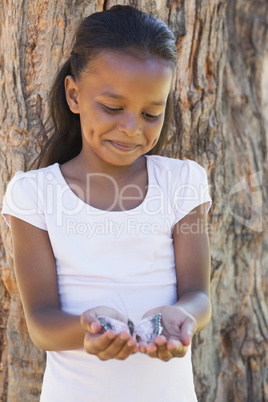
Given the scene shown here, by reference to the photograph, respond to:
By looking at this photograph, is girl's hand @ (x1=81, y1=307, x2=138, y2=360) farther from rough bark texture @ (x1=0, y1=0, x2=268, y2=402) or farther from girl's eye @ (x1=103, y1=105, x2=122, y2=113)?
rough bark texture @ (x1=0, y1=0, x2=268, y2=402)

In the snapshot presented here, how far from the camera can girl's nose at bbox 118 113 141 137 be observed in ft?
5.85

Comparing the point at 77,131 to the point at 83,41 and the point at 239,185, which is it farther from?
the point at 239,185

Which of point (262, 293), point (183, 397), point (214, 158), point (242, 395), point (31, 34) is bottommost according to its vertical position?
point (242, 395)

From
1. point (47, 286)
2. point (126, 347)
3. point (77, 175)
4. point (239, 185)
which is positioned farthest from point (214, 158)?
point (126, 347)

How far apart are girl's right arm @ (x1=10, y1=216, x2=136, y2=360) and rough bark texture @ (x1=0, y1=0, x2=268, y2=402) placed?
1.89ft

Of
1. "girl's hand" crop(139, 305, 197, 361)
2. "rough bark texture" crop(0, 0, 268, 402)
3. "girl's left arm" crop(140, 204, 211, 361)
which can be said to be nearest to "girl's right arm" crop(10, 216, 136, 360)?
"girl's hand" crop(139, 305, 197, 361)

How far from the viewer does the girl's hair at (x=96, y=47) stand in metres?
1.84

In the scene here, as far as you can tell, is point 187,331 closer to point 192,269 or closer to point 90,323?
point 90,323

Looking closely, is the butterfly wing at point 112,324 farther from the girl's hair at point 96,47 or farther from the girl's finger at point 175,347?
the girl's hair at point 96,47

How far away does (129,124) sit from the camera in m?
1.78

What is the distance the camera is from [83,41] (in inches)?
76.4

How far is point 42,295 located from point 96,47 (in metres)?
0.80

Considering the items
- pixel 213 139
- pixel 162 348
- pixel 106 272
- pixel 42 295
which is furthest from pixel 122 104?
pixel 213 139

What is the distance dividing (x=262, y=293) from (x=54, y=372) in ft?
4.34
